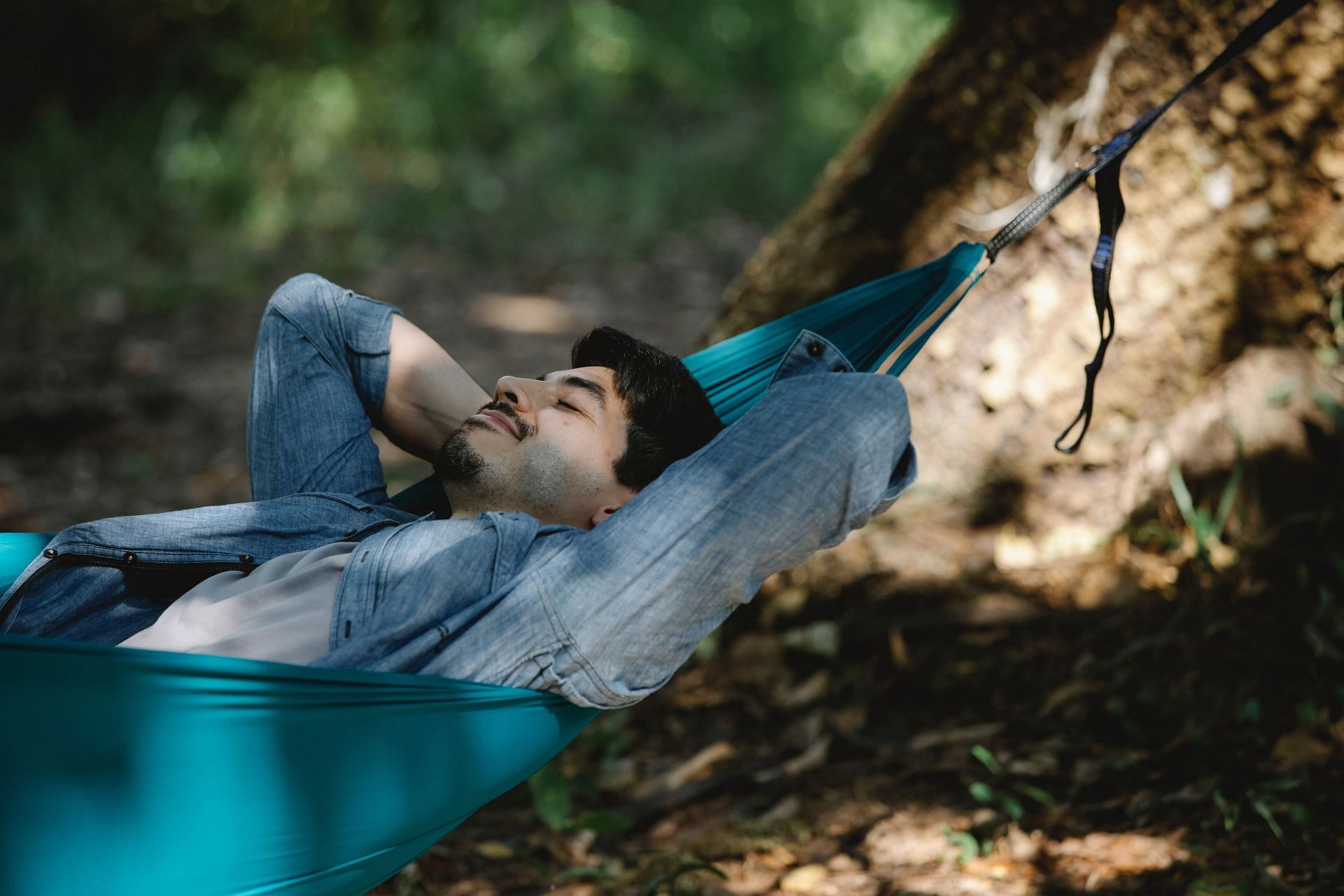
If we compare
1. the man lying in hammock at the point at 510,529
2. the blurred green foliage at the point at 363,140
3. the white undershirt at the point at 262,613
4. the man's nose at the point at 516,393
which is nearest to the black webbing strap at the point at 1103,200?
the man lying in hammock at the point at 510,529

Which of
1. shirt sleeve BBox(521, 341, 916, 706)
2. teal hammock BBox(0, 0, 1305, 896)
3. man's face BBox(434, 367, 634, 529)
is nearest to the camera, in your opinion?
teal hammock BBox(0, 0, 1305, 896)

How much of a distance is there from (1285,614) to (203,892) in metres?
1.73

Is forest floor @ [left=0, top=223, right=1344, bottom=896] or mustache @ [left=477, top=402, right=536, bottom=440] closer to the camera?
mustache @ [left=477, top=402, right=536, bottom=440]

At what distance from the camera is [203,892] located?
46.2 inches

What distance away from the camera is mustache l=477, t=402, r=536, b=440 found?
1.57 meters

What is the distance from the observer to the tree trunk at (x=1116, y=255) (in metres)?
2.15

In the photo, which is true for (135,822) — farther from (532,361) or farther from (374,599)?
(532,361)

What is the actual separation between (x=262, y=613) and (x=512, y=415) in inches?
16.7

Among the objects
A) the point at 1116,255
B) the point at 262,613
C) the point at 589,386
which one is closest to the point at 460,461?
the point at 589,386

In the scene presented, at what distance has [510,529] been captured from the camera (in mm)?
1365

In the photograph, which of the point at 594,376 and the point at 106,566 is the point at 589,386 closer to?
the point at 594,376

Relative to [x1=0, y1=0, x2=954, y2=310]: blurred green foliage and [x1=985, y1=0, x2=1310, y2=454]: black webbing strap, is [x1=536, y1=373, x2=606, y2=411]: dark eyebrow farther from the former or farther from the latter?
[x1=0, y1=0, x2=954, y2=310]: blurred green foliage

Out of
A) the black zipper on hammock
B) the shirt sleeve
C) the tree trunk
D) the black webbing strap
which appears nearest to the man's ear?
the shirt sleeve

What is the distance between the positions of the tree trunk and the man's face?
1.00m
